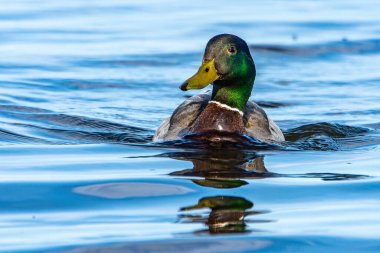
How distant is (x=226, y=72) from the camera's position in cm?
955

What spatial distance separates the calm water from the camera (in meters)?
6.18

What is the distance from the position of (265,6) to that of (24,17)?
5050 millimetres

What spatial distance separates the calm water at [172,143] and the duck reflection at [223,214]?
1 centimetres

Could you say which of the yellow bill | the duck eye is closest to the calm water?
the yellow bill

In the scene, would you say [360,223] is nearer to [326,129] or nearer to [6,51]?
[326,129]

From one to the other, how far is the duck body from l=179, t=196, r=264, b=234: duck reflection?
2.57 m

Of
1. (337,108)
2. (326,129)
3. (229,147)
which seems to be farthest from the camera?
(337,108)

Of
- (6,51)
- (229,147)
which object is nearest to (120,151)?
(229,147)

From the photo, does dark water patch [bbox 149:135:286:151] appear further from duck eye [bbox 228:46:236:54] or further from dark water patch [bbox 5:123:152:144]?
dark water patch [bbox 5:123:152:144]

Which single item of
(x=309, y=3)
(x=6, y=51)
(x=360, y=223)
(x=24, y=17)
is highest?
(x=309, y=3)

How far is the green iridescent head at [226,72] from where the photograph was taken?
936 cm

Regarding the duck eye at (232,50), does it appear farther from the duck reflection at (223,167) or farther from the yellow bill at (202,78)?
the duck reflection at (223,167)

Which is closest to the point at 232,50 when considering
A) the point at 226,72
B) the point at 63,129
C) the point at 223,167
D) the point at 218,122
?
the point at 226,72

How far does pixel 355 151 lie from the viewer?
976cm
